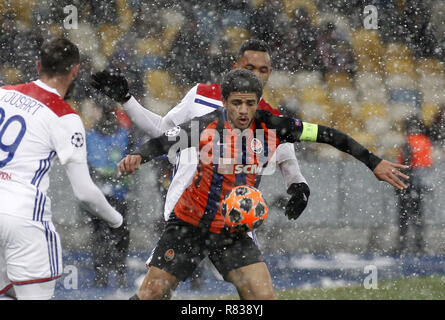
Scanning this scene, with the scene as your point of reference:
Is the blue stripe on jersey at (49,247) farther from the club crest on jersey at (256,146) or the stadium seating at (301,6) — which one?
the stadium seating at (301,6)

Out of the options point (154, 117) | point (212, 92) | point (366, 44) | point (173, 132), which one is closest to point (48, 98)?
point (173, 132)

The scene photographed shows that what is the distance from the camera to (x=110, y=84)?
455cm

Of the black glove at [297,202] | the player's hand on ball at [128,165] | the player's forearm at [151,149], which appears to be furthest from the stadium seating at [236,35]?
the player's hand on ball at [128,165]

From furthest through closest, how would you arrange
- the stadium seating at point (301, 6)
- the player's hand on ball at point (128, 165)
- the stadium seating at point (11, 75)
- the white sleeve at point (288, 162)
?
the stadium seating at point (301, 6) < the stadium seating at point (11, 75) < the white sleeve at point (288, 162) < the player's hand on ball at point (128, 165)

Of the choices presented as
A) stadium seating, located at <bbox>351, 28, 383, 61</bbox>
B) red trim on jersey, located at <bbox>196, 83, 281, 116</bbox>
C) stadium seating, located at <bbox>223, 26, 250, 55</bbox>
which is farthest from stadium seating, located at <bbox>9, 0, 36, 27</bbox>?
red trim on jersey, located at <bbox>196, 83, 281, 116</bbox>

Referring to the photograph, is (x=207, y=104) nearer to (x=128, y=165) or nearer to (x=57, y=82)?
(x=128, y=165)

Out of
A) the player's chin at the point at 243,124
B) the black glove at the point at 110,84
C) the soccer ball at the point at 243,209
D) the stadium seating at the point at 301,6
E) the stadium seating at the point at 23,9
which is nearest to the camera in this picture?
the soccer ball at the point at 243,209

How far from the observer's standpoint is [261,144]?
14.3ft

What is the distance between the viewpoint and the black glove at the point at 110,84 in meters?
4.53

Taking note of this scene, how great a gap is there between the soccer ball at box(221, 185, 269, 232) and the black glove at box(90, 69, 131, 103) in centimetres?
100

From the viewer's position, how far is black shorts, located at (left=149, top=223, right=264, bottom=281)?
4.21 metres

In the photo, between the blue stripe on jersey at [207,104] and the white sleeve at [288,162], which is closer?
the blue stripe on jersey at [207,104]

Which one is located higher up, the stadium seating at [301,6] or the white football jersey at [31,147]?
the stadium seating at [301,6]

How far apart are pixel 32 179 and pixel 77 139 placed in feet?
0.98
